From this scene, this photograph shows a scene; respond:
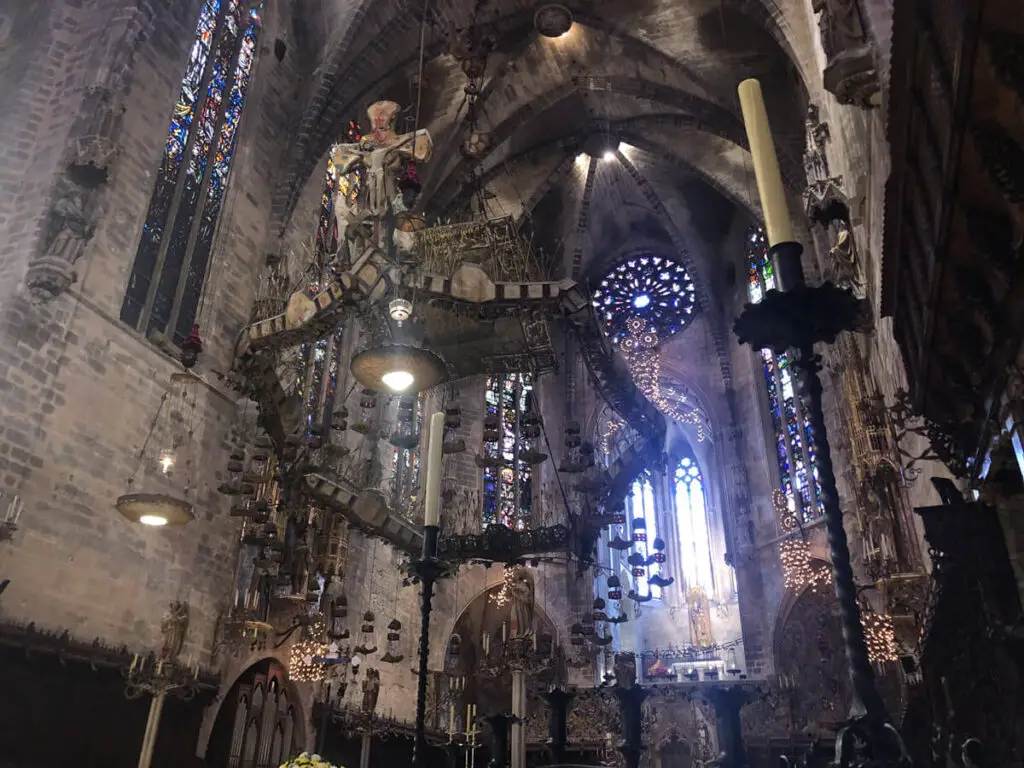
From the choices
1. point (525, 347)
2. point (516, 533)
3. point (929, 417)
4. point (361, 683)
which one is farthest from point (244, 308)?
point (929, 417)

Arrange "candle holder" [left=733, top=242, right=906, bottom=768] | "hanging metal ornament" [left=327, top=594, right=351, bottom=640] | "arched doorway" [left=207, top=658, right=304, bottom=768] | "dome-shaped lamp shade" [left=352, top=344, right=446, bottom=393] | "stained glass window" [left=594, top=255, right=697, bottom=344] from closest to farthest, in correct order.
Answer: "candle holder" [left=733, top=242, right=906, bottom=768]
"dome-shaped lamp shade" [left=352, top=344, right=446, bottom=393]
"arched doorway" [left=207, top=658, right=304, bottom=768]
"hanging metal ornament" [left=327, top=594, right=351, bottom=640]
"stained glass window" [left=594, top=255, right=697, bottom=344]

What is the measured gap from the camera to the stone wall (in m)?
8.63

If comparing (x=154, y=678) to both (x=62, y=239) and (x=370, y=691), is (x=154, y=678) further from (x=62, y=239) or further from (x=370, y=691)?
(x=370, y=691)

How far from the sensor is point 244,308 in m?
12.6

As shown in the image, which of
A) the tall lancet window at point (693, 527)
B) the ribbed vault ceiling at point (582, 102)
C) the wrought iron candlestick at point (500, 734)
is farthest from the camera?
the tall lancet window at point (693, 527)

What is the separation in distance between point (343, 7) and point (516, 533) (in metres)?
10.9

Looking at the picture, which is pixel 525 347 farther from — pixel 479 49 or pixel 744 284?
pixel 744 284

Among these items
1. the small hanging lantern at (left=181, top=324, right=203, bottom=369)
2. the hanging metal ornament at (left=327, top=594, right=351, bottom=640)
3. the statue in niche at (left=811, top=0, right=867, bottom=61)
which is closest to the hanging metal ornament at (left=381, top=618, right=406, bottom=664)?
the hanging metal ornament at (left=327, top=594, right=351, bottom=640)

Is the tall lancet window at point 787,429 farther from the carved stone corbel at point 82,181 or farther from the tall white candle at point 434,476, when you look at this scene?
the carved stone corbel at point 82,181

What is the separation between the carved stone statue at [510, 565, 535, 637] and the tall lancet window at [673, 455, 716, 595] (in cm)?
668

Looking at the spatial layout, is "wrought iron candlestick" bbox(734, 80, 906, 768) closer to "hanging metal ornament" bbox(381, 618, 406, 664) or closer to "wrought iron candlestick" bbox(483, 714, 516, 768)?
"wrought iron candlestick" bbox(483, 714, 516, 768)

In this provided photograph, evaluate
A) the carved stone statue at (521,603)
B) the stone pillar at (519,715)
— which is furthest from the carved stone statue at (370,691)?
the carved stone statue at (521,603)

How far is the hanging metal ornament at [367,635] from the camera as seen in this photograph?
521 inches

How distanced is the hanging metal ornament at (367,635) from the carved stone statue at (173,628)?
3.71 meters
